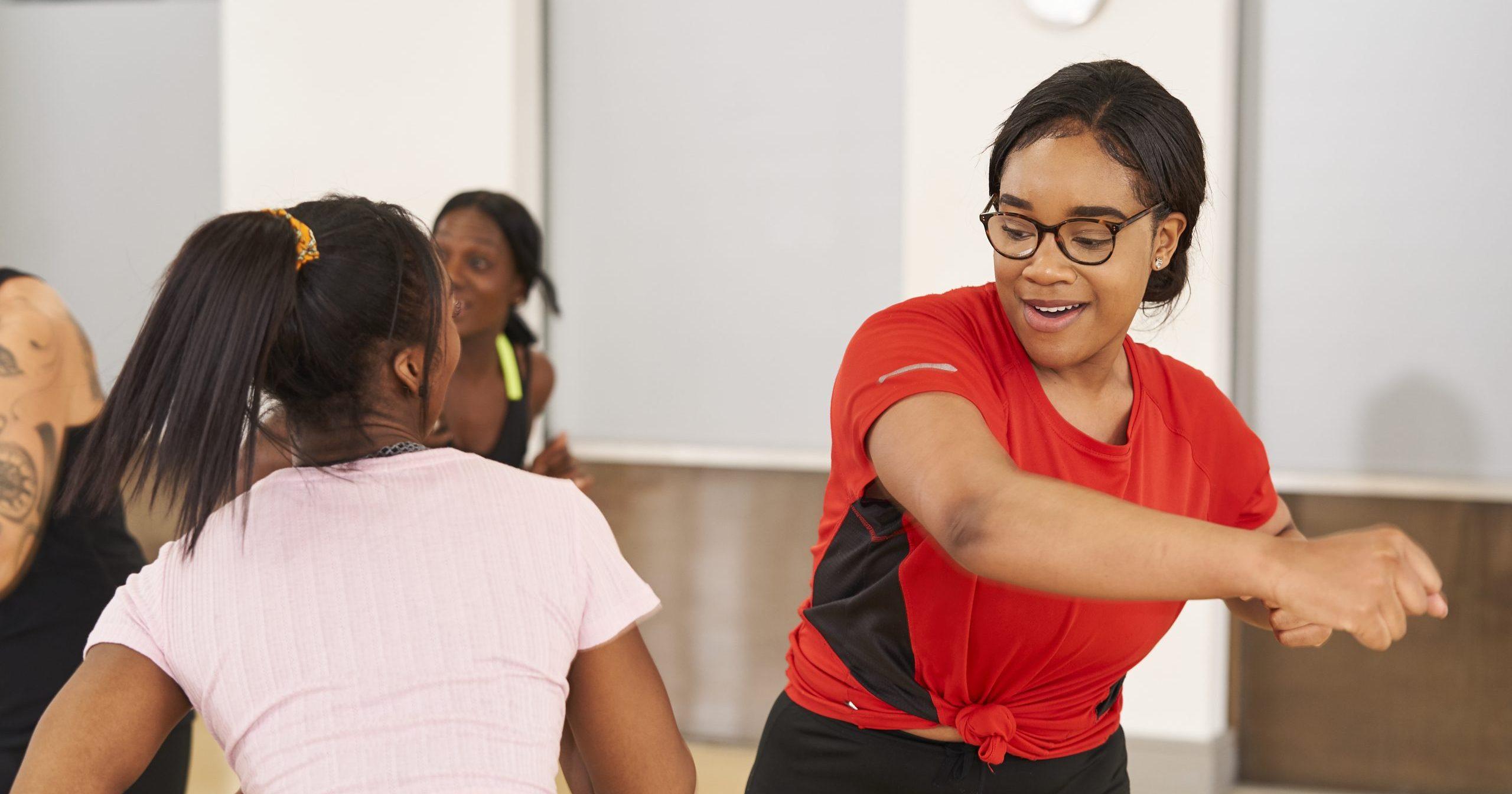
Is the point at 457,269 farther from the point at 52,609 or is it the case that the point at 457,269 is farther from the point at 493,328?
the point at 52,609

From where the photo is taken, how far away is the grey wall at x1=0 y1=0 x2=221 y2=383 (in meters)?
4.45

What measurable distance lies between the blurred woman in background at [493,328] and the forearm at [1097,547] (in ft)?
5.96

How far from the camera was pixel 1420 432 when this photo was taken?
3396 millimetres

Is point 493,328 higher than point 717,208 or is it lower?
lower

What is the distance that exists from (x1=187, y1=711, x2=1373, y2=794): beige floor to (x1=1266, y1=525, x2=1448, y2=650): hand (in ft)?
8.87

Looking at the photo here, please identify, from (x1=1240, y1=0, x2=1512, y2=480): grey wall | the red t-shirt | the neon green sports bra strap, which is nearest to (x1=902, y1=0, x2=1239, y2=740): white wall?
(x1=1240, y1=0, x2=1512, y2=480): grey wall

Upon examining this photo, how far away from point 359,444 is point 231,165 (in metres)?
3.33

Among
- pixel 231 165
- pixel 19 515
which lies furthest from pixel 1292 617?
pixel 231 165

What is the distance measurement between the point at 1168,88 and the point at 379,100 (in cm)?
230

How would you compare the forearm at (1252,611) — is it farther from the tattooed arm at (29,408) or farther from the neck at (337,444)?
the tattooed arm at (29,408)

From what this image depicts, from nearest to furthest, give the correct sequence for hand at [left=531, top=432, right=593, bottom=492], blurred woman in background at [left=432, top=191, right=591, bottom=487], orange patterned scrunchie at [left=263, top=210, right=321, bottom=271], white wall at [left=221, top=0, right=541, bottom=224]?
orange patterned scrunchie at [left=263, top=210, right=321, bottom=271], hand at [left=531, top=432, right=593, bottom=492], blurred woman in background at [left=432, top=191, right=591, bottom=487], white wall at [left=221, top=0, right=541, bottom=224]

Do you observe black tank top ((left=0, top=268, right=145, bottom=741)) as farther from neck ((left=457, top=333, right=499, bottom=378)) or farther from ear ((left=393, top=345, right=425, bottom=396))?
neck ((left=457, top=333, right=499, bottom=378))

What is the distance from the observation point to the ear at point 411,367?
1.25m

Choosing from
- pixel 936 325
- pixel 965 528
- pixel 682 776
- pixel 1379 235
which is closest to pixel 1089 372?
pixel 936 325
